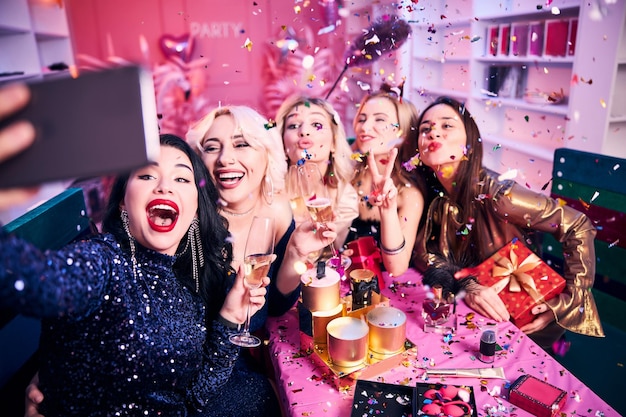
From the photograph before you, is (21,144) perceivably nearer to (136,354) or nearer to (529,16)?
(136,354)

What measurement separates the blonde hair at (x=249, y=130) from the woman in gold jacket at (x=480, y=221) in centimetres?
66

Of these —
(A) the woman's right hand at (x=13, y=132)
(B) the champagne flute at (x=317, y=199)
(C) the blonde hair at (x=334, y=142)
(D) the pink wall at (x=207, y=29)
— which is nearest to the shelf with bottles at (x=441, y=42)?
(D) the pink wall at (x=207, y=29)

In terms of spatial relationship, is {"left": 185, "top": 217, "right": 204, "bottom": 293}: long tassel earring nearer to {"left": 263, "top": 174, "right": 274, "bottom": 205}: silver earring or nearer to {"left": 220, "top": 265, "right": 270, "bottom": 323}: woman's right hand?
{"left": 220, "top": 265, "right": 270, "bottom": 323}: woman's right hand

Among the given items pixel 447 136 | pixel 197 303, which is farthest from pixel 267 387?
pixel 447 136

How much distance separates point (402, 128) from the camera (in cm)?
243

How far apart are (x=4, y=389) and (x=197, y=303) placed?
0.62 m

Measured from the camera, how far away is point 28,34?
4.19 metres

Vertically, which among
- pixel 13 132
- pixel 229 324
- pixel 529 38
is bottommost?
pixel 229 324

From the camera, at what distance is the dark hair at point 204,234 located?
1507 millimetres

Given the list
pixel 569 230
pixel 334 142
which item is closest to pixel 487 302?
pixel 569 230

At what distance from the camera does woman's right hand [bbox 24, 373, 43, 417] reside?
4.55 ft

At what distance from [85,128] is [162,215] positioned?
0.85m

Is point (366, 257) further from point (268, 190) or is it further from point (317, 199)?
point (268, 190)

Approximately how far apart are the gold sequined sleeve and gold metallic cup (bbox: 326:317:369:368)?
3.31 feet
